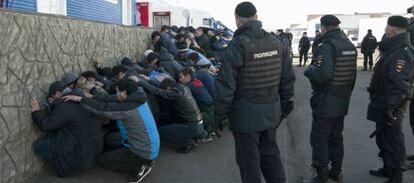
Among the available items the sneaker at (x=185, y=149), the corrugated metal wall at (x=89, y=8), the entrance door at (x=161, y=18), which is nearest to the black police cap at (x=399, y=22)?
the sneaker at (x=185, y=149)

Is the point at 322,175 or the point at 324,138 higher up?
the point at 324,138

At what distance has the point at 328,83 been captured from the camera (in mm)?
4488

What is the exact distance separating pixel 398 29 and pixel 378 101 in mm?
815

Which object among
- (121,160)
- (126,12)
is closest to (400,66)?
(121,160)

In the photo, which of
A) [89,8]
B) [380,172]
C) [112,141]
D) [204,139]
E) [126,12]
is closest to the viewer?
[380,172]

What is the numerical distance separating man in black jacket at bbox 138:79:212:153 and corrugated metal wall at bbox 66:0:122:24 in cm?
474

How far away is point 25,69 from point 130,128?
1.36 meters

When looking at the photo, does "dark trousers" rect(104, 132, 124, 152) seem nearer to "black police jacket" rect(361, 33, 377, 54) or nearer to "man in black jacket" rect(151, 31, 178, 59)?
"man in black jacket" rect(151, 31, 178, 59)

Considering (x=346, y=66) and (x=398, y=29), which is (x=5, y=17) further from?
(x=398, y=29)

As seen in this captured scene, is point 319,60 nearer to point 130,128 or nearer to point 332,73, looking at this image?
point 332,73

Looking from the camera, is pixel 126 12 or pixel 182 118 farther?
pixel 126 12

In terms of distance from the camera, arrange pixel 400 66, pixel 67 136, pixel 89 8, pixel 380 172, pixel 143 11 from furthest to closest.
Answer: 1. pixel 143 11
2. pixel 89 8
3. pixel 380 172
4. pixel 67 136
5. pixel 400 66

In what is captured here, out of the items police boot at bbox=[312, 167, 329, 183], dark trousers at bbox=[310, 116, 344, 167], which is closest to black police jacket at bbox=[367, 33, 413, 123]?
dark trousers at bbox=[310, 116, 344, 167]

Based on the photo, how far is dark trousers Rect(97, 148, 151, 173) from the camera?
4766mm
